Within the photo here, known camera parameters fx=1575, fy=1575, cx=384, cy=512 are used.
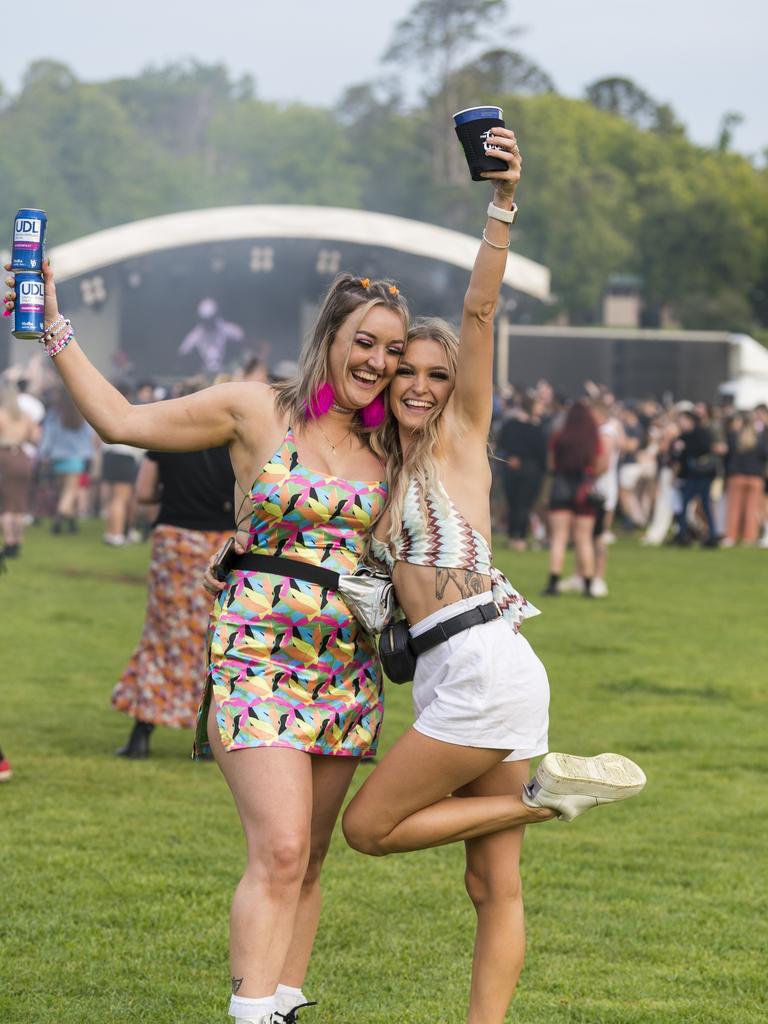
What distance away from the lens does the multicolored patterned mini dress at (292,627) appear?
12.9 ft

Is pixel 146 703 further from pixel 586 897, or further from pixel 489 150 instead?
pixel 489 150

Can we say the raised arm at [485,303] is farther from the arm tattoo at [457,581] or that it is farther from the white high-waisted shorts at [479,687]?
the white high-waisted shorts at [479,687]

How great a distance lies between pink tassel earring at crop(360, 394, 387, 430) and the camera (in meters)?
4.20

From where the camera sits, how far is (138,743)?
8305 millimetres

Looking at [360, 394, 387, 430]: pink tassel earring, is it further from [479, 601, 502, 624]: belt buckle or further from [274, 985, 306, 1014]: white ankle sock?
[274, 985, 306, 1014]: white ankle sock

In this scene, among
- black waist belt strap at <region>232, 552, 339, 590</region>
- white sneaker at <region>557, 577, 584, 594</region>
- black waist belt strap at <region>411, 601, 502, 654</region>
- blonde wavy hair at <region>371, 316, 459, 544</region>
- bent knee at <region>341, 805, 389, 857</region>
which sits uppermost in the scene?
blonde wavy hair at <region>371, 316, 459, 544</region>

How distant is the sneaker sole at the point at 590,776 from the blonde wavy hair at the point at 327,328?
102 cm

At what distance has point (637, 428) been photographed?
24781 mm

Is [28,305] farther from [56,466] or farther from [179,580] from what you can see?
[56,466]

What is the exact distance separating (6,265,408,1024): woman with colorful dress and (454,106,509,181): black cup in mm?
Result: 467

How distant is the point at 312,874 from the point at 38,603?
10704mm

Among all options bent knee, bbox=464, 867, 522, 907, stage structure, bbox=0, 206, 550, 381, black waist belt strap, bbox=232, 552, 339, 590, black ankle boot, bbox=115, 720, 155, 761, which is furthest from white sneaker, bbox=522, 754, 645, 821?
stage structure, bbox=0, 206, 550, 381

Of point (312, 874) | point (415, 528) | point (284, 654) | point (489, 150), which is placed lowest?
point (312, 874)

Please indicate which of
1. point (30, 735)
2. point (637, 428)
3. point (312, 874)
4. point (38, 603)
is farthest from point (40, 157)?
point (312, 874)
